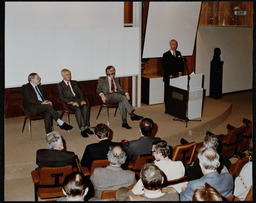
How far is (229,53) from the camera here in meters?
10.4

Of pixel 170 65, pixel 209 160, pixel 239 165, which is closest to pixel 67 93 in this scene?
pixel 170 65

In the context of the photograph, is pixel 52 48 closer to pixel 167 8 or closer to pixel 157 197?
pixel 167 8

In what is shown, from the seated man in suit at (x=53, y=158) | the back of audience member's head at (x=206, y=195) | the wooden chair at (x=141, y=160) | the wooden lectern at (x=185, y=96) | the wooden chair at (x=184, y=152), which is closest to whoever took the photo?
the back of audience member's head at (x=206, y=195)

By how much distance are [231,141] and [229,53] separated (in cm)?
575

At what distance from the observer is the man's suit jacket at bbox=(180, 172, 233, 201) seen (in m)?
3.04

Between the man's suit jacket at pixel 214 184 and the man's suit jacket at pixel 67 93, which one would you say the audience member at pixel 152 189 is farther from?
the man's suit jacket at pixel 67 93

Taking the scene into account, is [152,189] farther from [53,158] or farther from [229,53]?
[229,53]

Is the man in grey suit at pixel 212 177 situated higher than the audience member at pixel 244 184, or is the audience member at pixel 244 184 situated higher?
the man in grey suit at pixel 212 177

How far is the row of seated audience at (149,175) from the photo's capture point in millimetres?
2668

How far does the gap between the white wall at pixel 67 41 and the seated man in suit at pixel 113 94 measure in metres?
0.56

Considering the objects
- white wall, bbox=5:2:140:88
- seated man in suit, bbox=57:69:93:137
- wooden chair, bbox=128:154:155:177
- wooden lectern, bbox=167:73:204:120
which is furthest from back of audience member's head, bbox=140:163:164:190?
white wall, bbox=5:2:140:88

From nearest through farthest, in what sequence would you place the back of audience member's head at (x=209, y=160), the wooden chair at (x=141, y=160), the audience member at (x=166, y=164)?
the back of audience member's head at (x=209, y=160)
the audience member at (x=166, y=164)
the wooden chair at (x=141, y=160)

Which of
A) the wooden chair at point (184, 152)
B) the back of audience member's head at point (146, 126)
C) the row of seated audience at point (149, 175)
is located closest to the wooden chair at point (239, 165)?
the row of seated audience at point (149, 175)

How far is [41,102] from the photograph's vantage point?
589 cm
